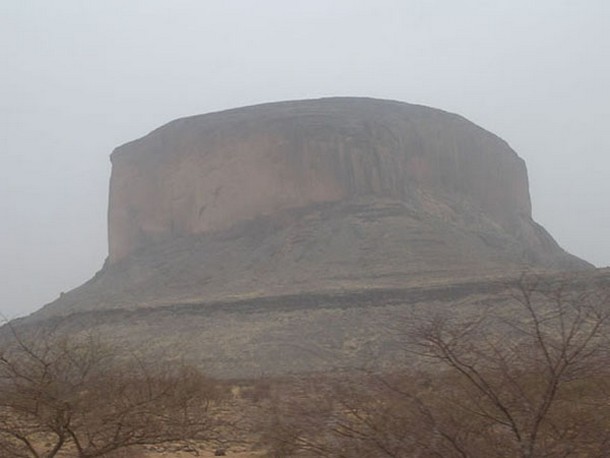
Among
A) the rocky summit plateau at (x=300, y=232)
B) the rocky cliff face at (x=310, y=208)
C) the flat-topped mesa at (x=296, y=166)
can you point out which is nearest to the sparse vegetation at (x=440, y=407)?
the rocky summit plateau at (x=300, y=232)

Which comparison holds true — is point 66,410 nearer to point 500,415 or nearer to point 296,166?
point 500,415

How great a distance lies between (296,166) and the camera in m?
58.3

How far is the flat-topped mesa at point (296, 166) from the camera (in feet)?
187

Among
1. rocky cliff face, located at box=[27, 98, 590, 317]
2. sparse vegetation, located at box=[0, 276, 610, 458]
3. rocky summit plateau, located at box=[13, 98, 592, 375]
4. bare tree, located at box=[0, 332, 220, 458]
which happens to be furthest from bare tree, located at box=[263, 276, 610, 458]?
rocky cliff face, located at box=[27, 98, 590, 317]

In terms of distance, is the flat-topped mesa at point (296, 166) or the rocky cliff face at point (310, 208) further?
the flat-topped mesa at point (296, 166)

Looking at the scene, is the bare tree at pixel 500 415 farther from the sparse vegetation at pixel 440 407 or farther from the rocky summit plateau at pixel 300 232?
the rocky summit plateau at pixel 300 232

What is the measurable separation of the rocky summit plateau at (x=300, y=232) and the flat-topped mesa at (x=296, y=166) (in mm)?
128

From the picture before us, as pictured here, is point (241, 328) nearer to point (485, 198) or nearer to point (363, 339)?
point (363, 339)

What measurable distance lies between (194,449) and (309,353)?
17.1 metres

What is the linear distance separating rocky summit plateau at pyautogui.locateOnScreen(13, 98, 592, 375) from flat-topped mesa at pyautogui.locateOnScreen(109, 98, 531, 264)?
5.0 inches

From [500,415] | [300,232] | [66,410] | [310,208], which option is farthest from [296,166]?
[500,415]

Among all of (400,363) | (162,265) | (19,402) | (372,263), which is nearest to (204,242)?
(162,265)

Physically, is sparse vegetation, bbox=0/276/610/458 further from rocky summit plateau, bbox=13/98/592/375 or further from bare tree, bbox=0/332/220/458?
rocky summit plateau, bbox=13/98/592/375

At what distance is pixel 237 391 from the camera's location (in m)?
21.5
